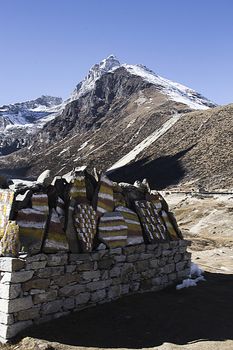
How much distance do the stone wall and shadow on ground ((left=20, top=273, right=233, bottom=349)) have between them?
0.24 m

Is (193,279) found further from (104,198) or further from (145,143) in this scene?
(145,143)

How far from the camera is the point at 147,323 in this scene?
941 cm

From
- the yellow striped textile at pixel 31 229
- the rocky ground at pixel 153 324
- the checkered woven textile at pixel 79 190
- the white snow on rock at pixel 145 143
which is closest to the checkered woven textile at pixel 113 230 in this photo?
the checkered woven textile at pixel 79 190

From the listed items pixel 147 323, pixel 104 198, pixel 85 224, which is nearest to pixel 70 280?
pixel 85 224

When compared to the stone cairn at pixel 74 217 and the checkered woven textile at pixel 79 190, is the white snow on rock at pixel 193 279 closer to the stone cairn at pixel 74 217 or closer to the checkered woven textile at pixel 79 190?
the stone cairn at pixel 74 217

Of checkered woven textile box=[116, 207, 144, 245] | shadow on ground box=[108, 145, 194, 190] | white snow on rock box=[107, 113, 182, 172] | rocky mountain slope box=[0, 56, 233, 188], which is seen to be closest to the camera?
checkered woven textile box=[116, 207, 144, 245]

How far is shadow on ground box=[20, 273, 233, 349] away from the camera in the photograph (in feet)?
27.8

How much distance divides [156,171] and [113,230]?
215 feet

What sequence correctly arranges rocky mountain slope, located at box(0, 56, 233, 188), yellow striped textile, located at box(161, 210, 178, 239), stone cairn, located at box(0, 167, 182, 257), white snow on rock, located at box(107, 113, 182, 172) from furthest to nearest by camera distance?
white snow on rock, located at box(107, 113, 182, 172) < rocky mountain slope, located at box(0, 56, 233, 188) < yellow striped textile, located at box(161, 210, 178, 239) < stone cairn, located at box(0, 167, 182, 257)

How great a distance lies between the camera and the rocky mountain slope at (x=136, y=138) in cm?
7088

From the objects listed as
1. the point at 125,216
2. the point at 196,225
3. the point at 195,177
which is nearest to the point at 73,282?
the point at 125,216

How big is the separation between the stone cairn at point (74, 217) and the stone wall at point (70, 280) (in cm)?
21

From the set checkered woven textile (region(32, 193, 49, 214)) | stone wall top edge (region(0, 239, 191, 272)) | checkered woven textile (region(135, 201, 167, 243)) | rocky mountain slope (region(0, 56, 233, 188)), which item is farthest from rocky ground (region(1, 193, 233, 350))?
rocky mountain slope (region(0, 56, 233, 188))

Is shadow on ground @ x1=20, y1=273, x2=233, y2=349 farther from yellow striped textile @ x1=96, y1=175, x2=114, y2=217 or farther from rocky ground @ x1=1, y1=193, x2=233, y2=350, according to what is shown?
yellow striped textile @ x1=96, y1=175, x2=114, y2=217
